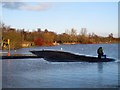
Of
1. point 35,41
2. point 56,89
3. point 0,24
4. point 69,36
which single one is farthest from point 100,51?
point 69,36

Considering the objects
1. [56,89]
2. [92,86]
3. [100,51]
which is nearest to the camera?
[56,89]

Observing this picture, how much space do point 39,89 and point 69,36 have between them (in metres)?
167

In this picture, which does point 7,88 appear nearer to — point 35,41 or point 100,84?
point 100,84

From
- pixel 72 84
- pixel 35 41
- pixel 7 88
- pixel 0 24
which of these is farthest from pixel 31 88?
pixel 35 41

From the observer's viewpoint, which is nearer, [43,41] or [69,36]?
[43,41]

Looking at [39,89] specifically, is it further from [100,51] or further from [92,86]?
[100,51]

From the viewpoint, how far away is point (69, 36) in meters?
177

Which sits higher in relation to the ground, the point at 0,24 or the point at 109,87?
the point at 0,24

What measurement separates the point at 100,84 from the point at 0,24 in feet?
246

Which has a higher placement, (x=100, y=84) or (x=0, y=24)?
(x=0, y=24)

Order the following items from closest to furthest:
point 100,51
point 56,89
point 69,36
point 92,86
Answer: point 56,89
point 92,86
point 100,51
point 69,36

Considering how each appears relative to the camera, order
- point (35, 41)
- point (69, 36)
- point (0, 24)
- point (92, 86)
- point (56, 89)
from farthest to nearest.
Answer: point (69, 36) → point (35, 41) → point (0, 24) → point (92, 86) → point (56, 89)

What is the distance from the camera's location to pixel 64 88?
10.8m

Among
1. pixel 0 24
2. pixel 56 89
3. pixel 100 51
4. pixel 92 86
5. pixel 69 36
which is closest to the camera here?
pixel 56 89
